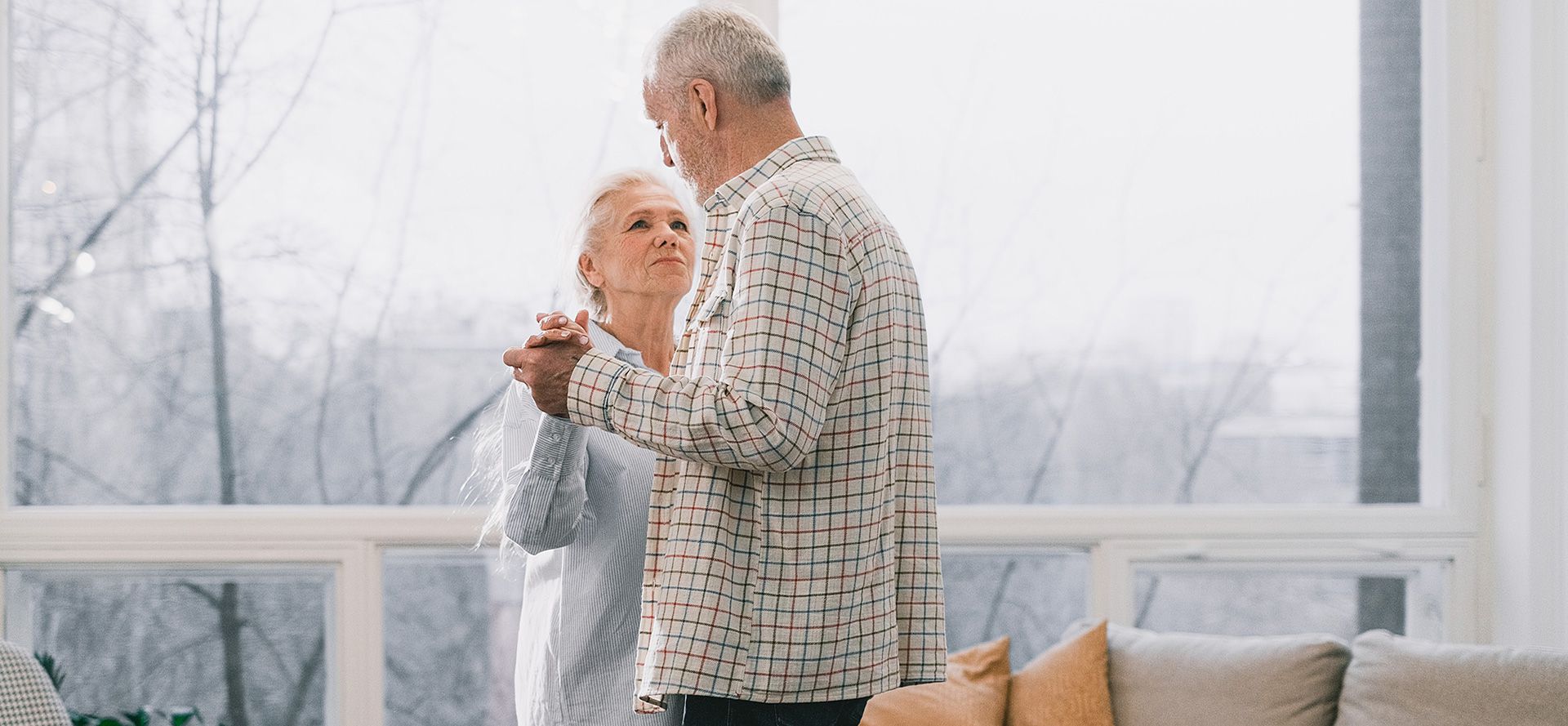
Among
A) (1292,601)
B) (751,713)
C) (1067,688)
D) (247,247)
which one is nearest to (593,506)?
(751,713)

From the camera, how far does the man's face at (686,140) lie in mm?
1479

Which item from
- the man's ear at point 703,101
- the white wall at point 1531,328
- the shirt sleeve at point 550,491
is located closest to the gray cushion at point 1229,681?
the white wall at point 1531,328

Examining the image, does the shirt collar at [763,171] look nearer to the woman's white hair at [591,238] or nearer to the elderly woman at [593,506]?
the elderly woman at [593,506]

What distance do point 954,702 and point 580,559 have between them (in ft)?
3.32

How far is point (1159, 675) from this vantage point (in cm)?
247

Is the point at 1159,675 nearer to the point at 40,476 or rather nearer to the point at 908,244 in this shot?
the point at 908,244

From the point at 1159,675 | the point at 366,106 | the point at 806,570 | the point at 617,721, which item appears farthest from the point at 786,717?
the point at 366,106

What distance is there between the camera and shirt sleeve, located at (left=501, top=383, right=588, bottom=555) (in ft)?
5.61

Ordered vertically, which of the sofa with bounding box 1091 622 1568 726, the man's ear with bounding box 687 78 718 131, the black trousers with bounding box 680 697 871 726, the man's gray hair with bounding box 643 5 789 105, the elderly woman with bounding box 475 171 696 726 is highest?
the man's gray hair with bounding box 643 5 789 105

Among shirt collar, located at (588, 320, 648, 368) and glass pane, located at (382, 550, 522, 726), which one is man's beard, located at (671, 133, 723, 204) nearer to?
shirt collar, located at (588, 320, 648, 368)

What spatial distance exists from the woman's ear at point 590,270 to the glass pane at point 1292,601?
5.07 ft

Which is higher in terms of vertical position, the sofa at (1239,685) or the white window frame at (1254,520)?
the white window frame at (1254,520)

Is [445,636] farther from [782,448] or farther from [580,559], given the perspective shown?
[782,448]

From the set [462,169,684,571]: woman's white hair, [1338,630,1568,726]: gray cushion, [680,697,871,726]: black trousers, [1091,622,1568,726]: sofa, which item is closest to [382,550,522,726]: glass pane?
[462,169,684,571]: woman's white hair
